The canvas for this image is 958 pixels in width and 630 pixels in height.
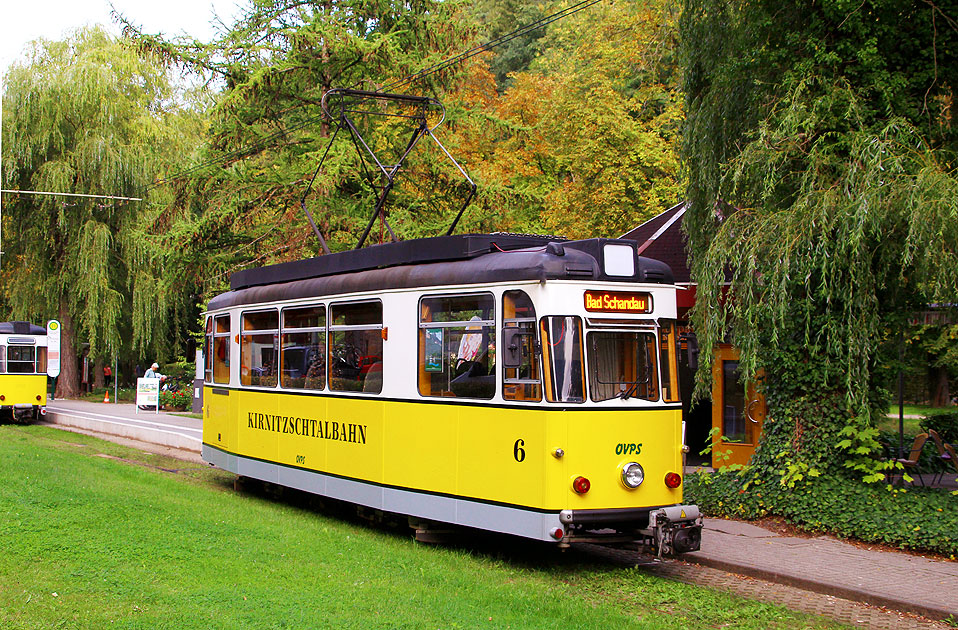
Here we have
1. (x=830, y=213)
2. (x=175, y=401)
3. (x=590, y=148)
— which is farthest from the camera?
(x=175, y=401)

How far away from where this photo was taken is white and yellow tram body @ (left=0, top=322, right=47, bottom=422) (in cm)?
3036

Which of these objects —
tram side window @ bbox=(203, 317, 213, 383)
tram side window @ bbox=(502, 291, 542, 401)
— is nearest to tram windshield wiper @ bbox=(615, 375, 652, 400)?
tram side window @ bbox=(502, 291, 542, 401)

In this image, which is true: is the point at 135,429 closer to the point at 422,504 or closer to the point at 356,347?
the point at 356,347

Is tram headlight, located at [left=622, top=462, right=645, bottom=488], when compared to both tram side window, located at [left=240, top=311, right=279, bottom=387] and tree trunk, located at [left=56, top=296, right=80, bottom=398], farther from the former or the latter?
tree trunk, located at [left=56, top=296, right=80, bottom=398]

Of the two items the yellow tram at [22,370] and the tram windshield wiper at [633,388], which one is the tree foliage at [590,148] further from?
the tram windshield wiper at [633,388]

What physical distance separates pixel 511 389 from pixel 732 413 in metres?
7.59

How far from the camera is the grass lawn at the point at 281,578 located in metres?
7.26

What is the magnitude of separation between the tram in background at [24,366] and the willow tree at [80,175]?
4.89m

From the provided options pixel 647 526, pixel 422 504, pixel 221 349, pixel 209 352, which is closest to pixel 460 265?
pixel 422 504

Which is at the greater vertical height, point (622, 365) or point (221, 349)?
point (221, 349)

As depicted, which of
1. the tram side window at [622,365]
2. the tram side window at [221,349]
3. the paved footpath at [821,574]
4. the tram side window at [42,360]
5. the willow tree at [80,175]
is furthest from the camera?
the willow tree at [80,175]

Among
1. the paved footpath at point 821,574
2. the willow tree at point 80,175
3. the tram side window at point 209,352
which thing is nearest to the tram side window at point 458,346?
the paved footpath at point 821,574

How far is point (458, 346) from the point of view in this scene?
1055cm

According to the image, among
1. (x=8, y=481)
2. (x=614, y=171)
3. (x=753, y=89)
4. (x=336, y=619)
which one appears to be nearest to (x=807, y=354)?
Result: (x=753, y=89)
